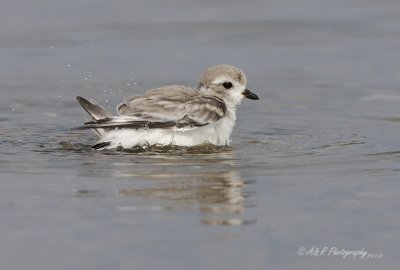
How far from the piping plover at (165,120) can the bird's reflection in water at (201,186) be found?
1.32ft

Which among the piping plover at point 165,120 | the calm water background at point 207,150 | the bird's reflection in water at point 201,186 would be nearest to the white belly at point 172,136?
the piping plover at point 165,120

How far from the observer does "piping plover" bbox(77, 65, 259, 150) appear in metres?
9.57

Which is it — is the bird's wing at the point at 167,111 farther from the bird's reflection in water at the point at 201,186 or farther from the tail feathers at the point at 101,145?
the bird's reflection in water at the point at 201,186

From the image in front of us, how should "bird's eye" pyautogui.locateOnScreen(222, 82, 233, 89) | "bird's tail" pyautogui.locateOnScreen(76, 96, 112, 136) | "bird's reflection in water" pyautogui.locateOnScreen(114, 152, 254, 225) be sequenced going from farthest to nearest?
"bird's eye" pyautogui.locateOnScreen(222, 82, 233, 89) → "bird's tail" pyautogui.locateOnScreen(76, 96, 112, 136) → "bird's reflection in water" pyautogui.locateOnScreen(114, 152, 254, 225)

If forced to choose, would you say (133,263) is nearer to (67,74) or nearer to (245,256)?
A: (245,256)

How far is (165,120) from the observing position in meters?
9.66

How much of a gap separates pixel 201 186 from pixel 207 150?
1680mm

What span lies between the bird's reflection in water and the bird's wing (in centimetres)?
41

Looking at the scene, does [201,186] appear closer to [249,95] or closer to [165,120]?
[165,120]

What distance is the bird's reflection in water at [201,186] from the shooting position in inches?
293

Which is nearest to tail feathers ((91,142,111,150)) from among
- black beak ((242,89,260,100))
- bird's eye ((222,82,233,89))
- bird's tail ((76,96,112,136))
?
bird's tail ((76,96,112,136))

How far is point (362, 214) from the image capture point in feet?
24.0

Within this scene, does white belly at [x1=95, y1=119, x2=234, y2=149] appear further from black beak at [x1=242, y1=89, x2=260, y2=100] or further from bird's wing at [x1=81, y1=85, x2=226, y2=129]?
black beak at [x1=242, y1=89, x2=260, y2=100]


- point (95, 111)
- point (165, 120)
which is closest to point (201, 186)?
point (165, 120)
